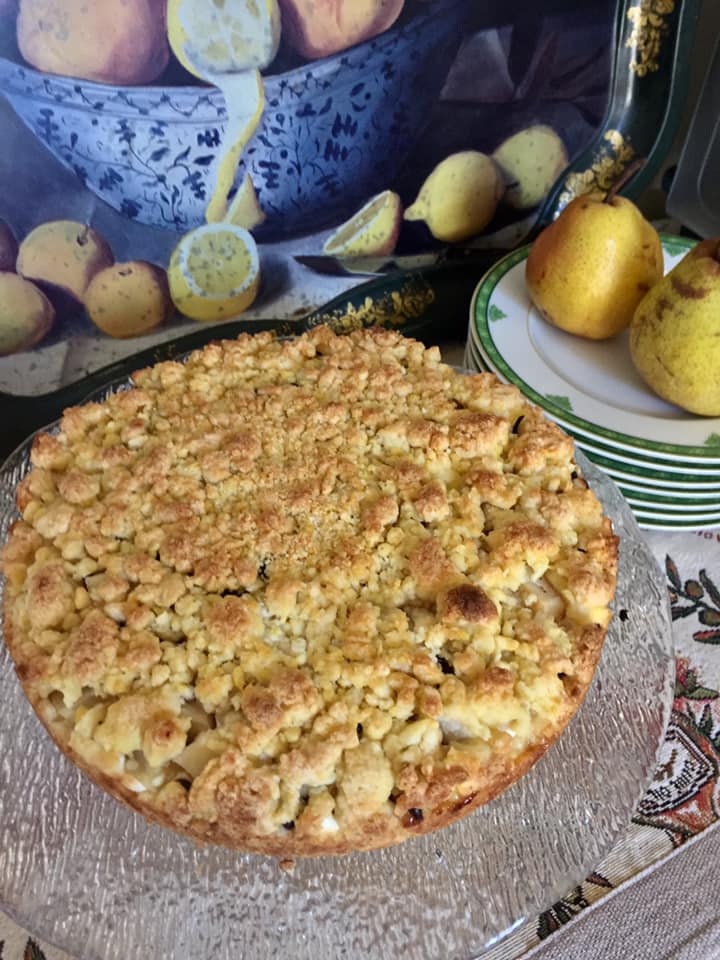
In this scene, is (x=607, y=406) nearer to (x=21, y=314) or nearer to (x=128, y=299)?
→ (x=128, y=299)

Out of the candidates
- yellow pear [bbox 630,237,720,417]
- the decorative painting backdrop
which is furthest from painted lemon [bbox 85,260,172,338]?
yellow pear [bbox 630,237,720,417]

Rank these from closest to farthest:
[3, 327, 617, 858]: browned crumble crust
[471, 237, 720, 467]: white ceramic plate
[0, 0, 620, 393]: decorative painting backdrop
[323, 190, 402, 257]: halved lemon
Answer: [3, 327, 617, 858]: browned crumble crust
[0, 0, 620, 393]: decorative painting backdrop
[471, 237, 720, 467]: white ceramic plate
[323, 190, 402, 257]: halved lemon

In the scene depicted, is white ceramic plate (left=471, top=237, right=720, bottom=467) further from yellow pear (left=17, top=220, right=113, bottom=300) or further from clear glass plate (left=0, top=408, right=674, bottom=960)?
yellow pear (left=17, top=220, right=113, bottom=300)

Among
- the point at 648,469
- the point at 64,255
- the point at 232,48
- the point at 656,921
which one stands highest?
the point at 232,48

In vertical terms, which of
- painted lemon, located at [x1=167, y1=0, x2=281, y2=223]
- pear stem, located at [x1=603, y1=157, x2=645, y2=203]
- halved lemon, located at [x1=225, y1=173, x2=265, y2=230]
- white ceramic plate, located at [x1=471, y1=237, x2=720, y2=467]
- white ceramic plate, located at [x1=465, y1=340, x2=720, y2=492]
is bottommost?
white ceramic plate, located at [x1=465, y1=340, x2=720, y2=492]

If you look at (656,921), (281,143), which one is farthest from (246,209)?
(656,921)

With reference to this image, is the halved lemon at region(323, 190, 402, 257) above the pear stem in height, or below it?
below

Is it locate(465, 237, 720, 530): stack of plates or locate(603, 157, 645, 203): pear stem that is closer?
locate(465, 237, 720, 530): stack of plates

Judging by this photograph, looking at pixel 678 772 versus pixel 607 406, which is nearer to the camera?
pixel 678 772
